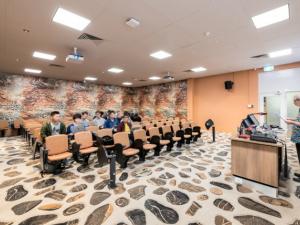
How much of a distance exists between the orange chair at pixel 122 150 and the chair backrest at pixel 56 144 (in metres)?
1.23

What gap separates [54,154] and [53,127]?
84 centimetres

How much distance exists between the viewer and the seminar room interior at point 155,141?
239 cm

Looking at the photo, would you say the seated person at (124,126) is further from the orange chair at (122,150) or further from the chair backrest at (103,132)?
the orange chair at (122,150)

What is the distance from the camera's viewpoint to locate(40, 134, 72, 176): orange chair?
3.50 metres

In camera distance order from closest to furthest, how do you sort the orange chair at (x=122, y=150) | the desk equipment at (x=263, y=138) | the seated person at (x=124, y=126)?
the desk equipment at (x=263, y=138) → the orange chair at (x=122, y=150) → the seated person at (x=124, y=126)

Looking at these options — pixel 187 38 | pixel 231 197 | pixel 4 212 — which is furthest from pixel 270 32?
pixel 4 212

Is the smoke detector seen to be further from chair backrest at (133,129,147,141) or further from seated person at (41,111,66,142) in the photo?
seated person at (41,111,66,142)

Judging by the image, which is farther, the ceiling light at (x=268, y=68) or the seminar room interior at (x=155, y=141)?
→ the ceiling light at (x=268, y=68)

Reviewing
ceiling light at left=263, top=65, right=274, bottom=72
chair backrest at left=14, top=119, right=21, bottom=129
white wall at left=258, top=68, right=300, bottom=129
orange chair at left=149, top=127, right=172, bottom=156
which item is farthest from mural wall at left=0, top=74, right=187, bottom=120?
orange chair at left=149, top=127, right=172, bottom=156

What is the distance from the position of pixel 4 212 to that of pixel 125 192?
1758mm

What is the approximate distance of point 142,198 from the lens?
Answer: 2.64m

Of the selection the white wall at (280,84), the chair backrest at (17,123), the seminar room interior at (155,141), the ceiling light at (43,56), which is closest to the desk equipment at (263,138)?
the seminar room interior at (155,141)

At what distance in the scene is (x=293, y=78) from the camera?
6637mm

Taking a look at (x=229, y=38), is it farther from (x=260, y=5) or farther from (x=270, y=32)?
(x=260, y=5)
